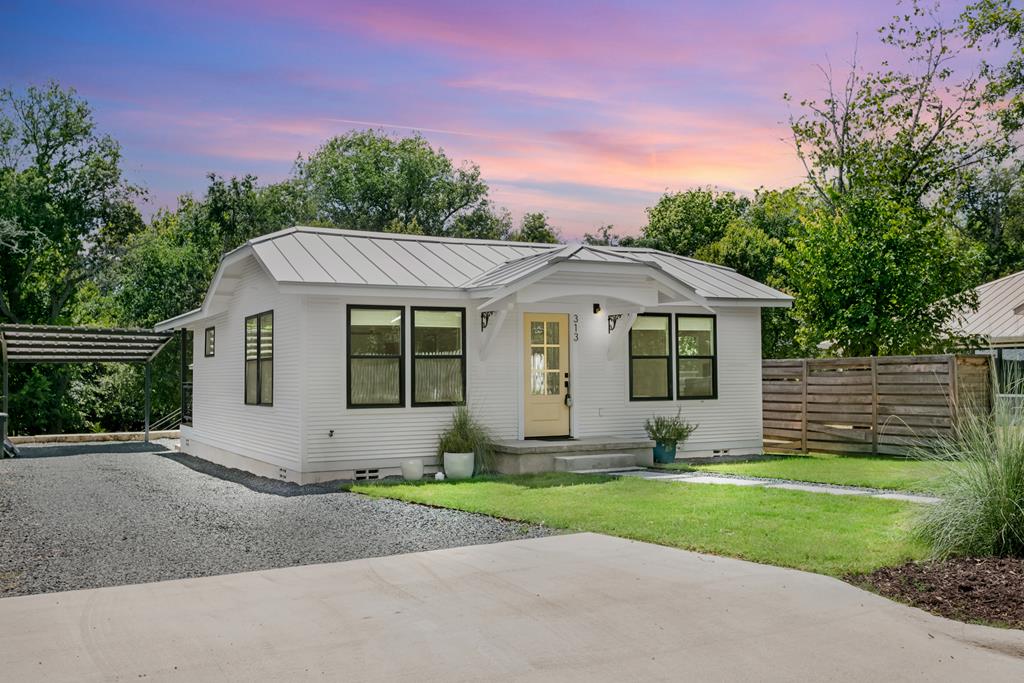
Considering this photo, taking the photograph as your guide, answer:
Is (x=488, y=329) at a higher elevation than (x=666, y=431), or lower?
higher

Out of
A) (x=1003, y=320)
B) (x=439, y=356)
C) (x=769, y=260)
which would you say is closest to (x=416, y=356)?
(x=439, y=356)

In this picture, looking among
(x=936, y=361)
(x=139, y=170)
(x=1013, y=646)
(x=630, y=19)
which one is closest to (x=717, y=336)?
(x=936, y=361)

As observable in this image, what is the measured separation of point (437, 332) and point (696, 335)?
15.7 ft

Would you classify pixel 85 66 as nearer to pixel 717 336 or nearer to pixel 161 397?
pixel 161 397

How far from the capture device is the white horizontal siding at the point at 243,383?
12.8m

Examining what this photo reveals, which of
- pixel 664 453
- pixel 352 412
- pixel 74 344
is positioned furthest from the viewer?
pixel 74 344

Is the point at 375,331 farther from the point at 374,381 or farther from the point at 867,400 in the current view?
the point at 867,400

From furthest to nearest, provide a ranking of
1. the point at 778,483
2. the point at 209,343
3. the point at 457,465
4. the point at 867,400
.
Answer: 1. the point at 209,343
2. the point at 867,400
3. the point at 457,465
4. the point at 778,483

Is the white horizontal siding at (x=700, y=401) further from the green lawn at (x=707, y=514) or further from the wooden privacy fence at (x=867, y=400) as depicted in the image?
the green lawn at (x=707, y=514)

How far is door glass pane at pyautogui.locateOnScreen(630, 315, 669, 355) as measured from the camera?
49.2ft

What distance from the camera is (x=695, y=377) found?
1550cm

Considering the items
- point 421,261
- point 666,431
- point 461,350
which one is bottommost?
point 666,431

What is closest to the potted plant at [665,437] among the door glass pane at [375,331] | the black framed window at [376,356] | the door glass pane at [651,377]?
the door glass pane at [651,377]

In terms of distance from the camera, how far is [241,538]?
8422mm
